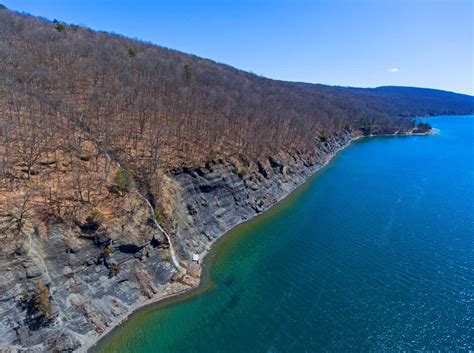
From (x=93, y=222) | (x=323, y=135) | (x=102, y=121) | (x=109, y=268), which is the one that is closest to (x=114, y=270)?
(x=109, y=268)

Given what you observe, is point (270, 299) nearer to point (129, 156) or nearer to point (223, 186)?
point (223, 186)

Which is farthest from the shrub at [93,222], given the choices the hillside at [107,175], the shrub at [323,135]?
the shrub at [323,135]

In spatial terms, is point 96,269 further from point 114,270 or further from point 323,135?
point 323,135

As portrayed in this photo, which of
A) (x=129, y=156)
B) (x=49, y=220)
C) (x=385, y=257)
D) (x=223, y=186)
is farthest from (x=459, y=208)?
(x=49, y=220)

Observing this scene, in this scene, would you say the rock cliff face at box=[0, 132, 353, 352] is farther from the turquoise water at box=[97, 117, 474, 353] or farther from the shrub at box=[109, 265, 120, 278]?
the turquoise water at box=[97, 117, 474, 353]

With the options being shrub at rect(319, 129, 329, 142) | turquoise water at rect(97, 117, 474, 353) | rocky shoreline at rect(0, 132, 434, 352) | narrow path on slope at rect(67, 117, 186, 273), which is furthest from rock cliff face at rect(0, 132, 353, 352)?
shrub at rect(319, 129, 329, 142)

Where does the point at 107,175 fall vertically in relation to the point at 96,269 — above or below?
above

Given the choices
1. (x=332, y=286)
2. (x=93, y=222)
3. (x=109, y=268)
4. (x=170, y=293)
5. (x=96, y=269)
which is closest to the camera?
(x=96, y=269)

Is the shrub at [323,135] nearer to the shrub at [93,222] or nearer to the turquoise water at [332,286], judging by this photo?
the turquoise water at [332,286]
